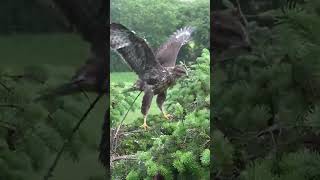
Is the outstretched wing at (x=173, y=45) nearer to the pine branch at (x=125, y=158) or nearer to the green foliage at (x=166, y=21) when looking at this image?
the green foliage at (x=166, y=21)

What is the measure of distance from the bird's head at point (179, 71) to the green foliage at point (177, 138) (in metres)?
0.03

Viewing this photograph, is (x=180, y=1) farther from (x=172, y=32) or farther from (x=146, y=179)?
(x=146, y=179)

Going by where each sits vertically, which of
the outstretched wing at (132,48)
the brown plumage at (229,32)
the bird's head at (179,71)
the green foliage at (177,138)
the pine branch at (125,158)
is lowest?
the pine branch at (125,158)

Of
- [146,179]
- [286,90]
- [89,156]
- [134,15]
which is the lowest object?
[146,179]

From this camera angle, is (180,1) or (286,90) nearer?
(286,90)

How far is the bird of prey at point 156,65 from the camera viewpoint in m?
2.39

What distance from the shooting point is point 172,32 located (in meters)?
2.43

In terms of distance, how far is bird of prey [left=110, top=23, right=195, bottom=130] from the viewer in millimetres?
2395

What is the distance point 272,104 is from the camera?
2.22 meters

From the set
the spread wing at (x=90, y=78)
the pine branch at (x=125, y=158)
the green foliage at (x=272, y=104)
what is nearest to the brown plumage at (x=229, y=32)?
the green foliage at (x=272, y=104)

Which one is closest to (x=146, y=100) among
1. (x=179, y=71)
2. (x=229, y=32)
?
(x=179, y=71)

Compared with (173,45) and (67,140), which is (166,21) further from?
(67,140)

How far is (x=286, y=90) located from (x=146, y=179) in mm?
758

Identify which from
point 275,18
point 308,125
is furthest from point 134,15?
point 308,125
